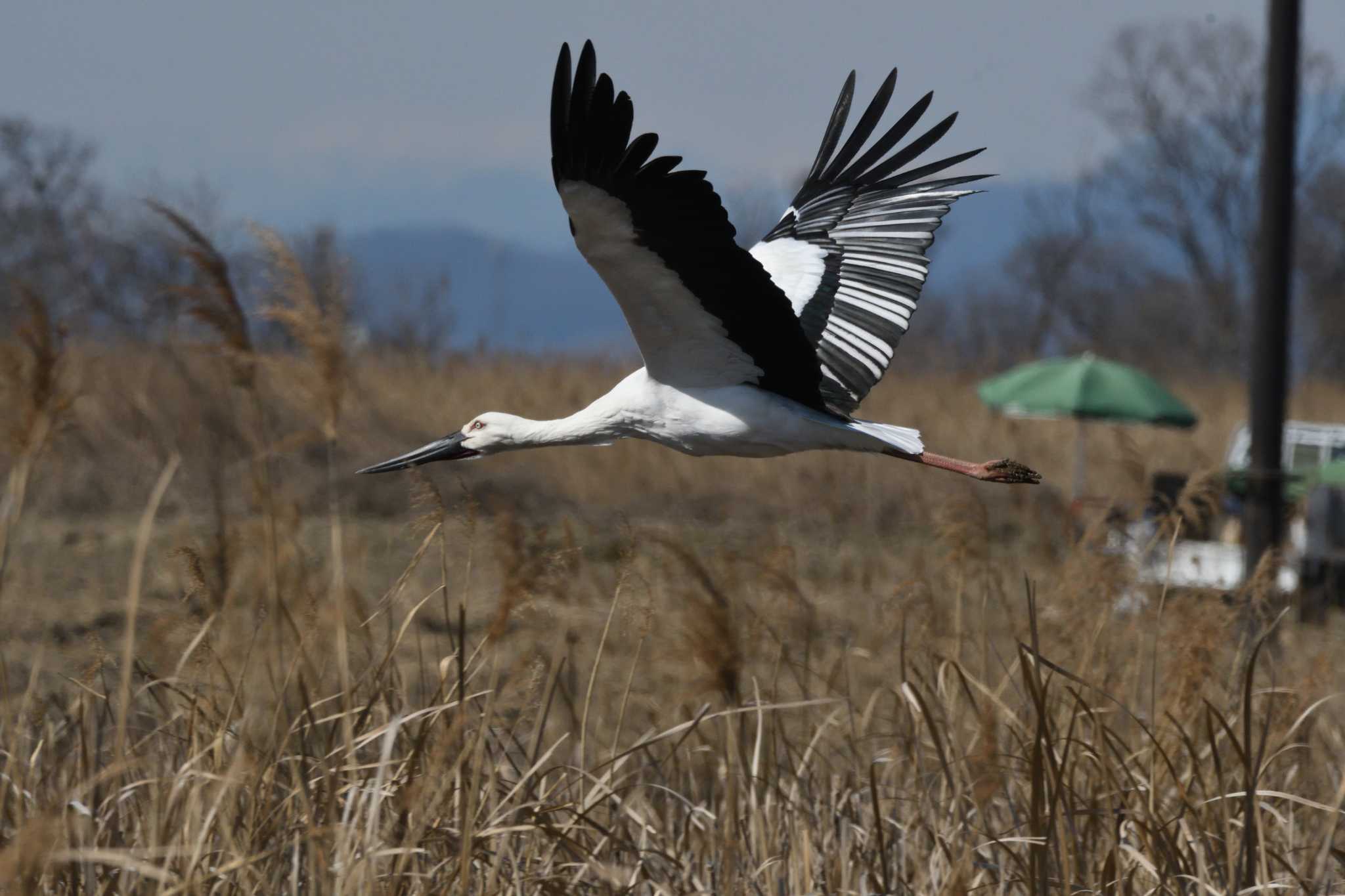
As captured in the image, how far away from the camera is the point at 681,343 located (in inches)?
136

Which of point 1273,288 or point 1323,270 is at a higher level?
point 1323,270

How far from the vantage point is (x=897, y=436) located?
3314 mm

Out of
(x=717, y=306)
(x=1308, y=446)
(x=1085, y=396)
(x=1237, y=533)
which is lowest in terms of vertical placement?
(x=1237, y=533)

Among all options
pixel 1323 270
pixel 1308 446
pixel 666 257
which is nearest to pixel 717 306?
pixel 666 257

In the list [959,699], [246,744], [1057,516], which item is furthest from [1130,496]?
[1057,516]

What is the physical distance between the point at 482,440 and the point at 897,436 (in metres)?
0.99

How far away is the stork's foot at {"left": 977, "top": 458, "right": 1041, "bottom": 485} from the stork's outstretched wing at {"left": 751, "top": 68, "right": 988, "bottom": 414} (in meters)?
0.86

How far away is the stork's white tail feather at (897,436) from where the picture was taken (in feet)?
10.7

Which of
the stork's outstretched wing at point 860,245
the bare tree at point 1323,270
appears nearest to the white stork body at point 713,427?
the stork's outstretched wing at point 860,245

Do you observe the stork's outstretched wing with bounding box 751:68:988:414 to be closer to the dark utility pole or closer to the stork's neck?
the stork's neck

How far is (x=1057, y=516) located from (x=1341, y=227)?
3318cm

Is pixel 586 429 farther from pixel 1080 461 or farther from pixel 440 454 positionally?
pixel 1080 461

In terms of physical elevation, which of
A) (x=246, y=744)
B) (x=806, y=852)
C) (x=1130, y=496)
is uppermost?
(x=1130, y=496)

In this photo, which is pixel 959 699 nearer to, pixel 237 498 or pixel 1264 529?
pixel 1264 529
